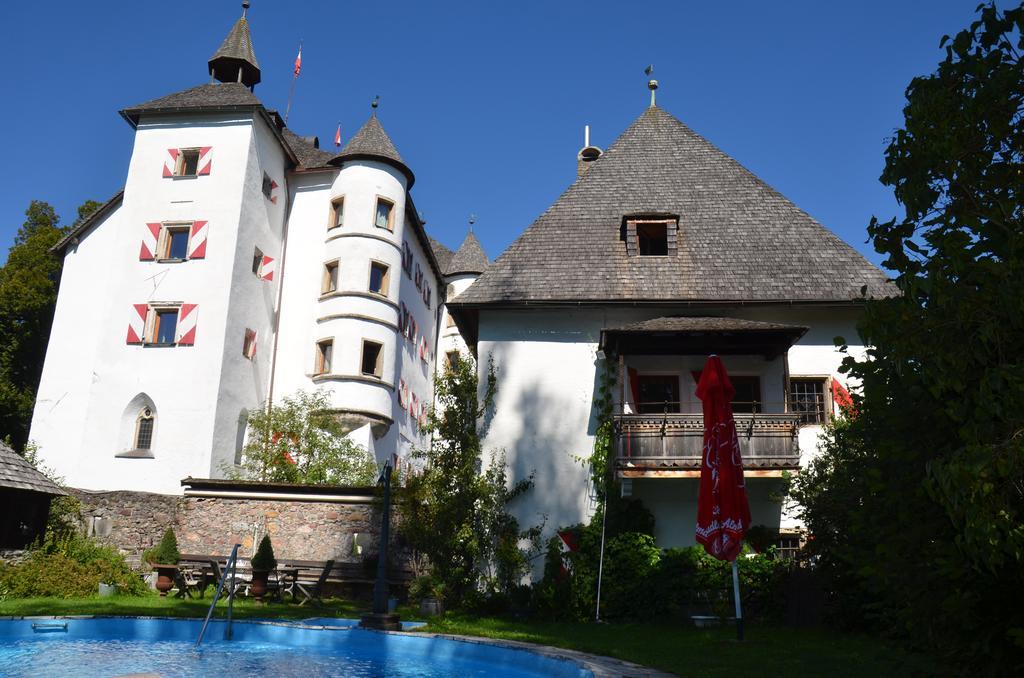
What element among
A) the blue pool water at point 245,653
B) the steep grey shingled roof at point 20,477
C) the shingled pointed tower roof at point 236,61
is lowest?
the blue pool water at point 245,653

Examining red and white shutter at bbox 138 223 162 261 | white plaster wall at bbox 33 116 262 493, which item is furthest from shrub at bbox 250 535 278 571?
red and white shutter at bbox 138 223 162 261

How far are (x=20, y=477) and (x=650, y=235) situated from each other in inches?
670

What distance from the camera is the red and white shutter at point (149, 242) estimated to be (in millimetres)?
28750

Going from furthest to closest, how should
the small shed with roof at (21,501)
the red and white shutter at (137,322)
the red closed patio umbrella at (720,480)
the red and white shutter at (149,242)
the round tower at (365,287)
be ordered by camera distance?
the round tower at (365,287)
the red and white shutter at (149,242)
the red and white shutter at (137,322)
the small shed with roof at (21,501)
the red closed patio umbrella at (720,480)

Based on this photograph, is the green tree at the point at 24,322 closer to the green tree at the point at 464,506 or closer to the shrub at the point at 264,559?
the shrub at the point at 264,559

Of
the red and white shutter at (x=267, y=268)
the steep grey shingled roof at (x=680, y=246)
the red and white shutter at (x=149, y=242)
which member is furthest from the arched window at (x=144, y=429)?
the steep grey shingled roof at (x=680, y=246)

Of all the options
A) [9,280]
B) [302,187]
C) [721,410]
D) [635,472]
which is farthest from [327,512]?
[9,280]

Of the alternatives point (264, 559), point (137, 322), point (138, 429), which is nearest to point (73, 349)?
point (137, 322)

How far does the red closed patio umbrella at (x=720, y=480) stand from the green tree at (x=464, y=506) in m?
5.73

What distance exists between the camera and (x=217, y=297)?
1104 inches

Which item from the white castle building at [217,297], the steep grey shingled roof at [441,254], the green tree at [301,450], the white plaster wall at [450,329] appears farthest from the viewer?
the steep grey shingled roof at [441,254]

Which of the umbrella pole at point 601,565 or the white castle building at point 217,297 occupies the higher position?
the white castle building at point 217,297

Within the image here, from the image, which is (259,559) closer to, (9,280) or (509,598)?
(509,598)

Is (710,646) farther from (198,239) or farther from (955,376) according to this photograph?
(198,239)
